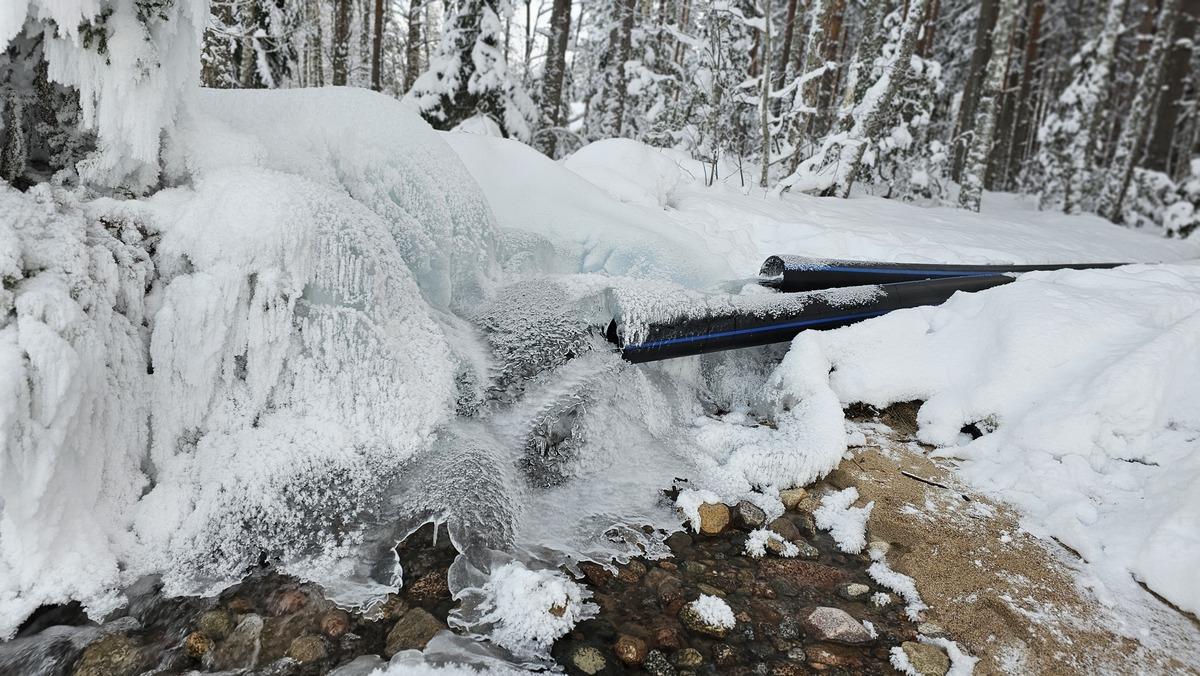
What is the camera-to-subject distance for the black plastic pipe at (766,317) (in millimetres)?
3293

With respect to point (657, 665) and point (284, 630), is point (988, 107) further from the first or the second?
point (284, 630)

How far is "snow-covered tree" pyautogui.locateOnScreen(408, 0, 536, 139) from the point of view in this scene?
31.1 feet

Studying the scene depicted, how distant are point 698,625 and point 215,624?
1.53 meters

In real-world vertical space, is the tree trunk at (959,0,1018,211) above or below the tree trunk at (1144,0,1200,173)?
below

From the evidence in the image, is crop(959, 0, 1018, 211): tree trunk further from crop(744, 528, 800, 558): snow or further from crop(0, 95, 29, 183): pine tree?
crop(0, 95, 29, 183): pine tree

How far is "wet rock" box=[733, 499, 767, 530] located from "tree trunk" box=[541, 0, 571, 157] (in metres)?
8.93

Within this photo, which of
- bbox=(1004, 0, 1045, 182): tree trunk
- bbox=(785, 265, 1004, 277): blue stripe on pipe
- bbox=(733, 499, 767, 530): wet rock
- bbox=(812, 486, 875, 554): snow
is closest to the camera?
bbox=(812, 486, 875, 554): snow

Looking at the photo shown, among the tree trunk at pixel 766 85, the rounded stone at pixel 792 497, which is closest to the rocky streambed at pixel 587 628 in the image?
the rounded stone at pixel 792 497

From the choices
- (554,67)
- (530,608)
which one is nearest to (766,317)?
(530,608)

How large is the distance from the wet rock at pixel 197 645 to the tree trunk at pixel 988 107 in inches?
449

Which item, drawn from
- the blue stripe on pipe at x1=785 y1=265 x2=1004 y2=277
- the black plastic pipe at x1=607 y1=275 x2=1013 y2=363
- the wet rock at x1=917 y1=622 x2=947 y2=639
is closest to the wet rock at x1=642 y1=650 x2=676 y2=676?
the wet rock at x1=917 y1=622 x2=947 y2=639

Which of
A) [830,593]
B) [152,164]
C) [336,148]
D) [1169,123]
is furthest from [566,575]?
[1169,123]

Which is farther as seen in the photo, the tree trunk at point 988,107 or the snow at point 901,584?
the tree trunk at point 988,107

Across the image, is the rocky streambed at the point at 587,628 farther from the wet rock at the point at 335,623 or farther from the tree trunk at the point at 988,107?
the tree trunk at the point at 988,107
